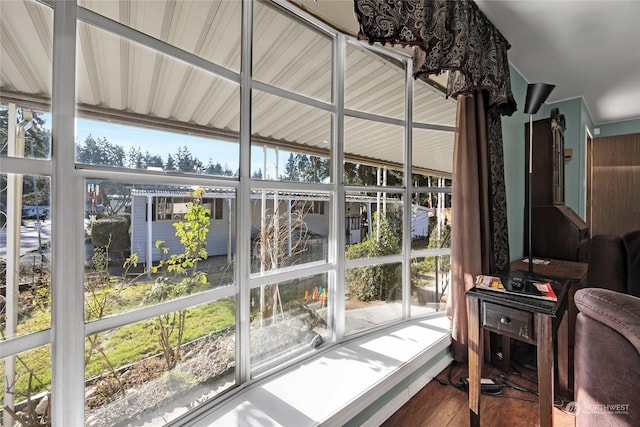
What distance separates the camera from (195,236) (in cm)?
114

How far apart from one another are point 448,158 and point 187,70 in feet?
6.28

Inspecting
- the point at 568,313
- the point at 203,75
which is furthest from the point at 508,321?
the point at 203,75

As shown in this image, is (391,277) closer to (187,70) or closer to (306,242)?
(306,242)

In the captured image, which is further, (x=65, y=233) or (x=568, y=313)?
(x=568, y=313)

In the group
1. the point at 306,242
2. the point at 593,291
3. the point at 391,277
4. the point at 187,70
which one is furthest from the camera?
the point at 391,277

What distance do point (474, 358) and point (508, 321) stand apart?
28 cm

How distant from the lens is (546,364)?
1198mm

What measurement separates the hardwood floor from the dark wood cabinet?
50.2 inches

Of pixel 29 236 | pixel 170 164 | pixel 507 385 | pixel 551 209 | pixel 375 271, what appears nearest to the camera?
pixel 29 236

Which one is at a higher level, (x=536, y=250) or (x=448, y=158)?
(x=448, y=158)

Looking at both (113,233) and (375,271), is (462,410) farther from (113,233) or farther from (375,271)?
(113,233)

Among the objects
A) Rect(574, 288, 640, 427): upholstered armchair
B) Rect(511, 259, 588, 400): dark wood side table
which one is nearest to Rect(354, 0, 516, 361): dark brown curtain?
Rect(511, 259, 588, 400): dark wood side table

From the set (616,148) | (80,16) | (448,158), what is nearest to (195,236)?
(80,16)

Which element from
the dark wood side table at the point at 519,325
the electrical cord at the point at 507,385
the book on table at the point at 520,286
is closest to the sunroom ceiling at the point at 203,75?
the book on table at the point at 520,286
